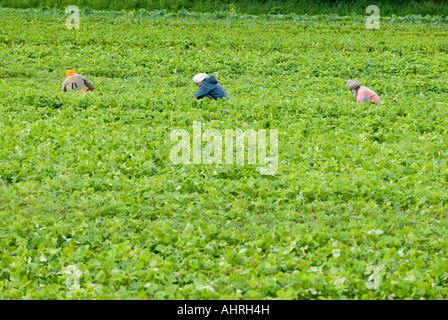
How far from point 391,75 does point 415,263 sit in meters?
11.7

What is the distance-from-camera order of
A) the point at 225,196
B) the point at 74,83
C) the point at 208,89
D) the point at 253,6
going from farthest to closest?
1. the point at 253,6
2. the point at 74,83
3. the point at 208,89
4. the point at 225,196

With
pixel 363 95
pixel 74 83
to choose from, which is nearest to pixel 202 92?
pixel 74 83

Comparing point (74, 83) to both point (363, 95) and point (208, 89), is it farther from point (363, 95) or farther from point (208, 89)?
point (363, 95)

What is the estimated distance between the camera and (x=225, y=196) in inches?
273

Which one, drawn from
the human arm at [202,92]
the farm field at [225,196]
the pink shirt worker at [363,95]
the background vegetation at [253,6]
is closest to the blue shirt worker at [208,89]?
the human arm at [202,92]

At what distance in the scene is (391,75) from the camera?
16.1m

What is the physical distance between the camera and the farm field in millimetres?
5039

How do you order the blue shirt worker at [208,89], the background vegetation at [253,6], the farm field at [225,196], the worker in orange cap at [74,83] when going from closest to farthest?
the farm field at [225,196] → the blue shirt worker at [208,89] → the worker in orange cap at [74,83] → the background vegetation at [253,6]

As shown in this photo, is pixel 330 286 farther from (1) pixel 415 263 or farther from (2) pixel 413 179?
(2) pixel 413 179

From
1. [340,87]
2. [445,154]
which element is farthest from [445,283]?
[340,87]

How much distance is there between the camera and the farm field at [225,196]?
16.5ft

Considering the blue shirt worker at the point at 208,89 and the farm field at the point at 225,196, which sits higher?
the blue shirt worker at the point at 208,89

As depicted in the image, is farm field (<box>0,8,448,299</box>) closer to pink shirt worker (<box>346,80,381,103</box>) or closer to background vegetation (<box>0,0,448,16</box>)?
pink shirt worker (<box>346,80,381,103</box>)

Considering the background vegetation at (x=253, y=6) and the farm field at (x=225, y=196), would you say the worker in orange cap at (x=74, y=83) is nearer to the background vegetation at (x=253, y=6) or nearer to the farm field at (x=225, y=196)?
the farm field at (x=225, y=196)
